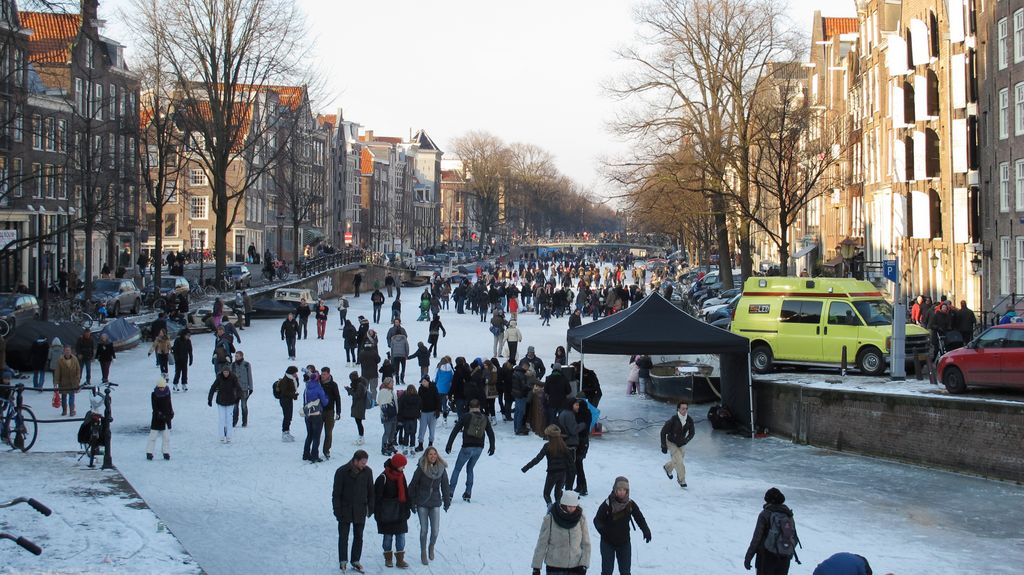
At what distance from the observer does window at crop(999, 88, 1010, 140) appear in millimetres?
33375

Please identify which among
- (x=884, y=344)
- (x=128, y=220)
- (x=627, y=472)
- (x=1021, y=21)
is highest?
(x=1021, y=21)

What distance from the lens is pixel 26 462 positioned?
15.8 metres

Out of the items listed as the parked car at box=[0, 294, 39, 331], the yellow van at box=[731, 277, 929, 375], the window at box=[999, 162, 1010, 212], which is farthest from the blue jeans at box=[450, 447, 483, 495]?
the window at box=[999, 162, 1010, 212]

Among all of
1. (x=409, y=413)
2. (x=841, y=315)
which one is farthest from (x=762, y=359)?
(x=409, y=413)

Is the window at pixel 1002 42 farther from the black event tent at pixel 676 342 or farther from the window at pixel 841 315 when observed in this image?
the black event tent at pixel 676 342

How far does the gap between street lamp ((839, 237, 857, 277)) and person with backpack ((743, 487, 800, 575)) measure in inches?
1589

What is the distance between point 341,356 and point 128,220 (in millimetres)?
29160

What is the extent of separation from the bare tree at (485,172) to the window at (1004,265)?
93.2 m

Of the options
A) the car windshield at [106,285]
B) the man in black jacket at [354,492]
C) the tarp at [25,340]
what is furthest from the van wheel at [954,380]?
the car windshield at [106,285]

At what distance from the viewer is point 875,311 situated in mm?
25422

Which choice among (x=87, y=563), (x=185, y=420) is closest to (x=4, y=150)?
(x=185, y=420)

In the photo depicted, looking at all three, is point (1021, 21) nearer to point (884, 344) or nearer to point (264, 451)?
point (884, 344)

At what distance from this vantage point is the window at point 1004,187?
1332 inches

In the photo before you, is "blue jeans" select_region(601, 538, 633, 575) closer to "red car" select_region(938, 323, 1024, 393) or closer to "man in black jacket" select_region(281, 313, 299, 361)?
"red car" select_region(938, 323, 1024, 393)
